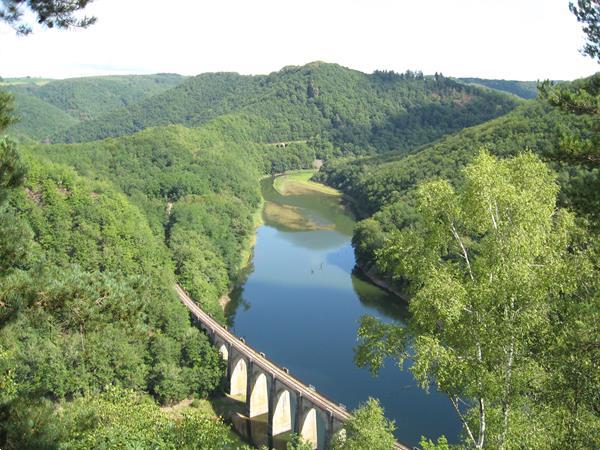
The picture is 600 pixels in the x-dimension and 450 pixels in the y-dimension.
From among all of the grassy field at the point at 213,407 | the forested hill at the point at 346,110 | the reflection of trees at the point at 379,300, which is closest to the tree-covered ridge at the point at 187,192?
the grassy field at the point at 213,407

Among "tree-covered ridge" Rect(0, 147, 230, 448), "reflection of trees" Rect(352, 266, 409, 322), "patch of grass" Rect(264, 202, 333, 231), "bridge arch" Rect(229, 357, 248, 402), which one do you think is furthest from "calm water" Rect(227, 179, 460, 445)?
"tree-covered ridge" Rect(0, 147, 230, 448)

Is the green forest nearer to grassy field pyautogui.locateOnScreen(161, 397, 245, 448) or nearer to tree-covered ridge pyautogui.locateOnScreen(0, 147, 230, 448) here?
tree-covered ridge pyautogui.locateOnScreen(0, 147, 230, 448)

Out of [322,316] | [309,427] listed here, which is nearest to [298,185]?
[322,316]

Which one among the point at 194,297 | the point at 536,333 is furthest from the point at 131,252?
the point at 536,333

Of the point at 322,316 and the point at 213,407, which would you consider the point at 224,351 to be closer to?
the point at 213,407

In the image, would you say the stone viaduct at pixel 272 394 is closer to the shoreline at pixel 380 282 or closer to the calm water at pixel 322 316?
the calm water at pixel 322 316
